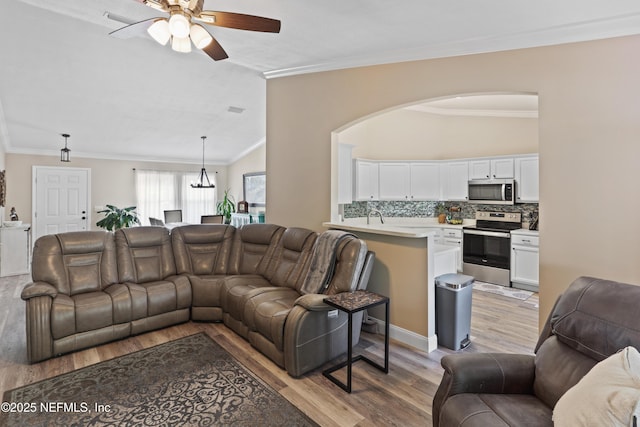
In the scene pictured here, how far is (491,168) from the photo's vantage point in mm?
5523

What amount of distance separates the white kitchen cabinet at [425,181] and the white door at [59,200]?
7406mm

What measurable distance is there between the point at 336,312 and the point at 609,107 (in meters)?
2.61

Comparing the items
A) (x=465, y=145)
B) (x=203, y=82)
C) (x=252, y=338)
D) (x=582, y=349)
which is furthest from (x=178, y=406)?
(x=465, y=145)

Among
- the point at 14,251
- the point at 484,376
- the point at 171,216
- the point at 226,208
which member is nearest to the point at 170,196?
the point at 171,216

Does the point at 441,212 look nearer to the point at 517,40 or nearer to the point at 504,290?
the point at 504,290

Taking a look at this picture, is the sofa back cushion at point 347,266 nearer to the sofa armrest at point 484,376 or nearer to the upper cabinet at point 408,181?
the sofa armrest at point 484,376

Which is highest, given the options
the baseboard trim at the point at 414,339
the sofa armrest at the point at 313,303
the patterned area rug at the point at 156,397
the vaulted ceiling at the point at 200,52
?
the vaulted ceiling at the point at 200,52

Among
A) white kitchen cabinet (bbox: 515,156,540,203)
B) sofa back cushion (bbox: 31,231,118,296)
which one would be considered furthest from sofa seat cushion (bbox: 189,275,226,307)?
white kitchen cabinet (bbox: 515,156,540,203)

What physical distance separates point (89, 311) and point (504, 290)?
5265 mm

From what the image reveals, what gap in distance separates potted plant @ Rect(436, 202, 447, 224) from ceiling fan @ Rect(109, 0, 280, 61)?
506 cm

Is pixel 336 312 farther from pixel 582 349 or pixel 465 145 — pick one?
pixel 465 145

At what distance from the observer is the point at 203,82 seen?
500 cm

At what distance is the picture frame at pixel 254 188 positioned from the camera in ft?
27.5

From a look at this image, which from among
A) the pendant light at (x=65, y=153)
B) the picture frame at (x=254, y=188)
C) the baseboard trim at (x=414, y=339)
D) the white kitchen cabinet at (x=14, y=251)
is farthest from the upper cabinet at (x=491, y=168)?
the white kitchen cabinet at (x=14, y=251)
